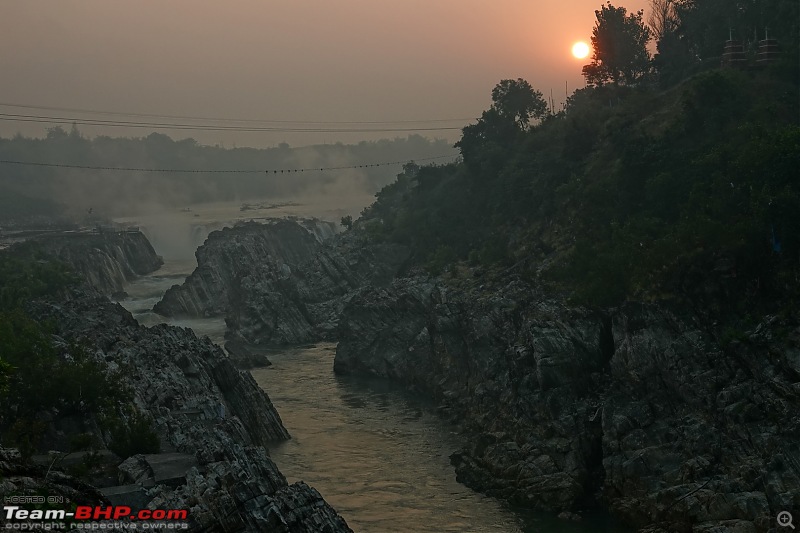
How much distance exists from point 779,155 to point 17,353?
169 feet

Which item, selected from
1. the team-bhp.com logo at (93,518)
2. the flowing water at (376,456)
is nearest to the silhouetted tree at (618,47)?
the flowing water at (376,456)

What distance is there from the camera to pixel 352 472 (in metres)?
62.9

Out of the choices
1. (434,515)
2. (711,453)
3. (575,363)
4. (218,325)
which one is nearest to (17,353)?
(434,515)

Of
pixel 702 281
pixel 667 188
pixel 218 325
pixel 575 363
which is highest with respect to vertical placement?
pixel 667 188

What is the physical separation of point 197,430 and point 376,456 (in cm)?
1697

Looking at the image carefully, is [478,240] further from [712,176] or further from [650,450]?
[650,450]

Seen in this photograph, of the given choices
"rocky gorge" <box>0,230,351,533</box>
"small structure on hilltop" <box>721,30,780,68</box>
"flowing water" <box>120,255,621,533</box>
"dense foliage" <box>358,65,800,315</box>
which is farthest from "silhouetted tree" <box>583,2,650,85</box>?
"rocky gorge" <box>0,230,351,533</box>

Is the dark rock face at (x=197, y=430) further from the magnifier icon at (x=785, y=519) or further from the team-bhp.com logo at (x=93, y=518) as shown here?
the magnifier icon at (x=785, y=519)

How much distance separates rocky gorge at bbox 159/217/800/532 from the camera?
50.2 meters

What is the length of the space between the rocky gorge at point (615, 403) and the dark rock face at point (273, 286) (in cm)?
2810

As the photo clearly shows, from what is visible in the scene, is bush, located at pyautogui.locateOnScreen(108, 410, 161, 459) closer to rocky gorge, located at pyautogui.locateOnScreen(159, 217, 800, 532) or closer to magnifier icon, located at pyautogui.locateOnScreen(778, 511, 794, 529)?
rocky gorge, located at pyautogui.locateOnScreen(159, 217, 800, 532)

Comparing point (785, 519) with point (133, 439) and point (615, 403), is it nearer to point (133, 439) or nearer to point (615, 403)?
point (615, 403)

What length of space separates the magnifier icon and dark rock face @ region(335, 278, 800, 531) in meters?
0.55

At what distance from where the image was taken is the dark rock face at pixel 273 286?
114 metres
